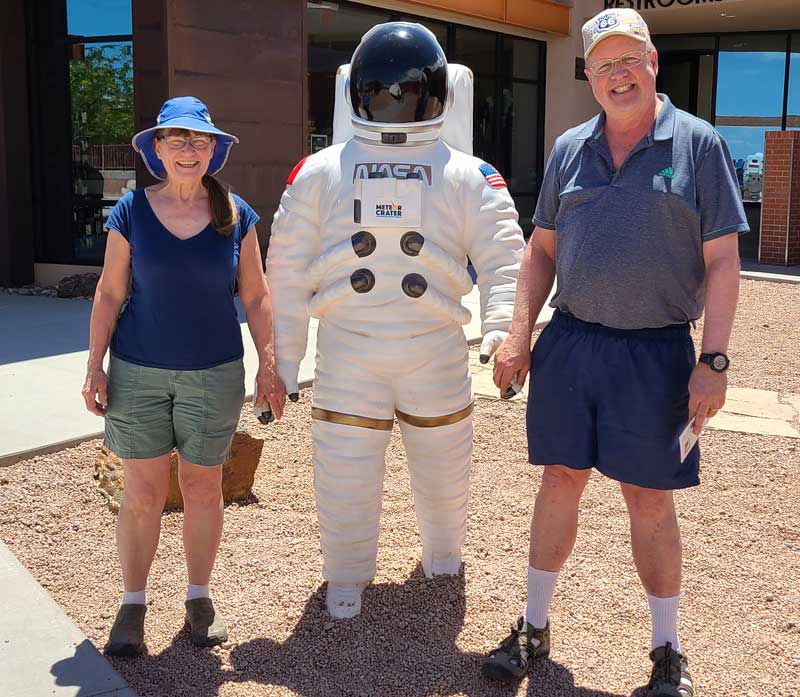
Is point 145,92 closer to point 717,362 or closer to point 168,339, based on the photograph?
point 168,339

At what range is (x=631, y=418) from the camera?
2562 mm

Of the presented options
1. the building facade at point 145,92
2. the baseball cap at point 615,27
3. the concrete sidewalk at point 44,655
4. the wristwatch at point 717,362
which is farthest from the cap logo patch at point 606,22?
the building facade at point 145,92

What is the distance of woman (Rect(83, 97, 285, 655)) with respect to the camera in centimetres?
277

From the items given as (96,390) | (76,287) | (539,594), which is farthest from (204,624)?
(76,287)

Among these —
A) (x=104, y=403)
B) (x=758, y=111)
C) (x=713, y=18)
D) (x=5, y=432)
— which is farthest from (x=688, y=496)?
(x=758, y=111)

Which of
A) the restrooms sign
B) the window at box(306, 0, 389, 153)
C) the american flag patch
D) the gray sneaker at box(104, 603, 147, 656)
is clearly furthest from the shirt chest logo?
the restrooms sign

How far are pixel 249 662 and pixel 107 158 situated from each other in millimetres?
7510

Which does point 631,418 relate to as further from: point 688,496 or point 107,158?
point 107,158

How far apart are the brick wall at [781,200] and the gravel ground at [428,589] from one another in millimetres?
8809

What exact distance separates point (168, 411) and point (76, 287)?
21.9 feet

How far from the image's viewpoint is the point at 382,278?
299cm

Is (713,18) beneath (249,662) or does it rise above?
above

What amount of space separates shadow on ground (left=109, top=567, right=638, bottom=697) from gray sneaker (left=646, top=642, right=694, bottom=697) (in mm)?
140

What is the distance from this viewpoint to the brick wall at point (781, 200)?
12766 millimetres
